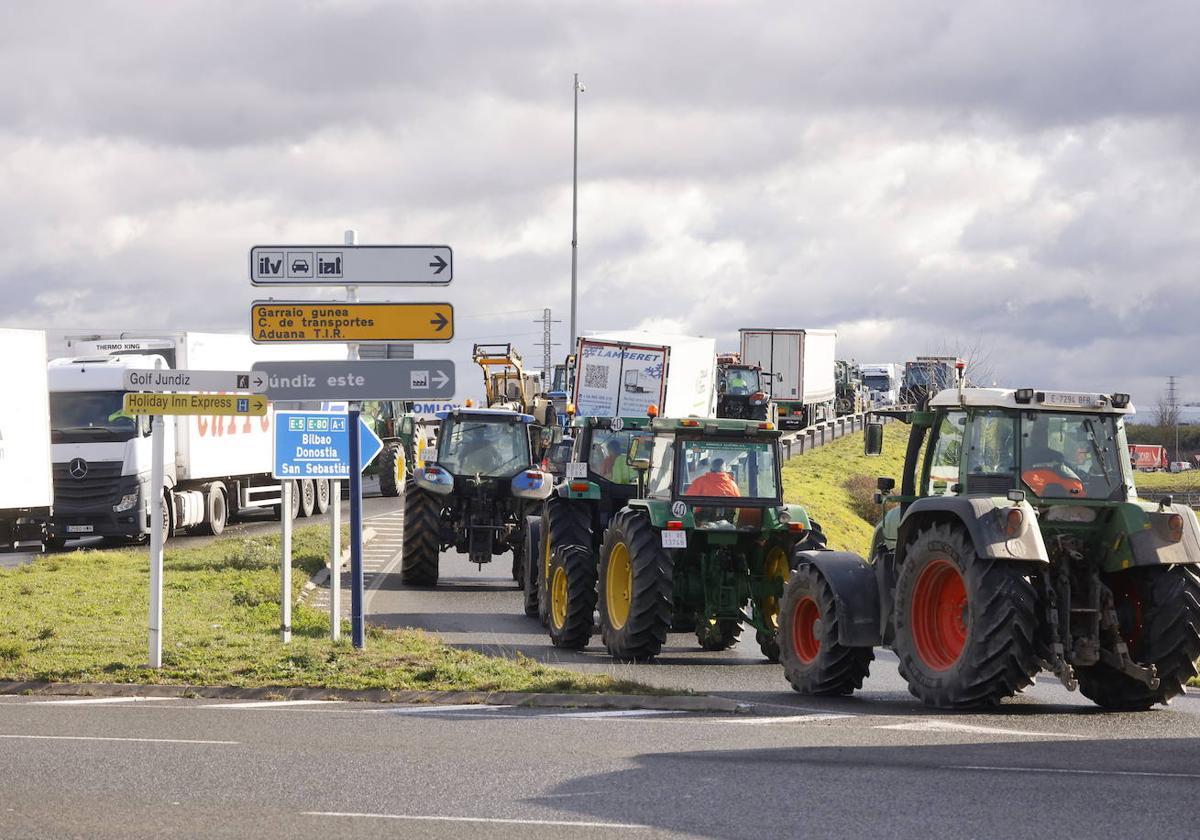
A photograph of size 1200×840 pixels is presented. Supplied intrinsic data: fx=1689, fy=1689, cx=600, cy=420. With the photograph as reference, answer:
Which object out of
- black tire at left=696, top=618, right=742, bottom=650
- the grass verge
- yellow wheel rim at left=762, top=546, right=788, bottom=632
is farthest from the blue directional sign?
yellow wheel rim at left=762, top=546, right=788, bottom=632

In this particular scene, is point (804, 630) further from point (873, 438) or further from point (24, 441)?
point (24, 441)

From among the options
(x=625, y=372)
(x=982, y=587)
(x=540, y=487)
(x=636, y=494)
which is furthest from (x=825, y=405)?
(x=982, y=587)

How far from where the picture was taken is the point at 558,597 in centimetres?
1814

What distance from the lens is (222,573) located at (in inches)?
921

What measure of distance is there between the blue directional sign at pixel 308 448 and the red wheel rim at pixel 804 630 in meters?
4.68

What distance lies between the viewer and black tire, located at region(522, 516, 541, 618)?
20.4 meters

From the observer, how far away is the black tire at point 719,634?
17.5 metres

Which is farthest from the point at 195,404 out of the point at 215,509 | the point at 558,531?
the point at 215,509

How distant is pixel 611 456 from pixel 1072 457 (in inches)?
312

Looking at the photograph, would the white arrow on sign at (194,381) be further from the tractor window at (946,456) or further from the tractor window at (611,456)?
the tractor window at (946,456)

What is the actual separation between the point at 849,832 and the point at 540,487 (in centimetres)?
1673

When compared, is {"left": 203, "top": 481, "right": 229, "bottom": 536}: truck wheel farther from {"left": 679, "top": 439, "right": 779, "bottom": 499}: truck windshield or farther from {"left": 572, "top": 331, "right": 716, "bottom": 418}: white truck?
{"left": 679, "top": 439, "right": 779, "bottom": 499}: truck windshield

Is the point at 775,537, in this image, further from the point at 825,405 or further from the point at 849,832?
the point at 825,405

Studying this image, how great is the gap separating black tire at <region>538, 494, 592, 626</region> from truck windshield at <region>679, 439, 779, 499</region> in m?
2.16
